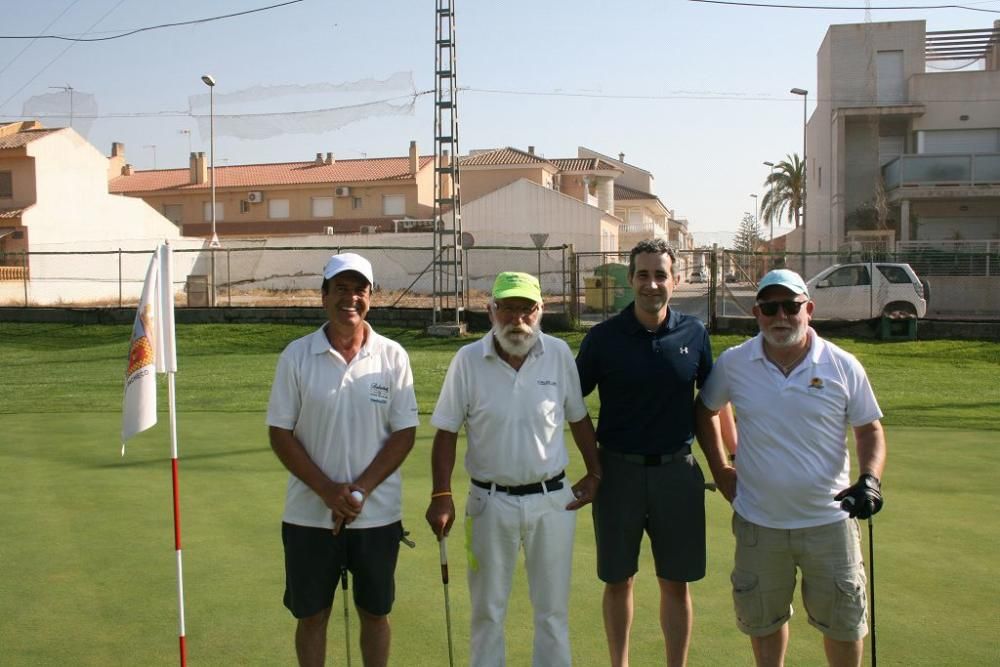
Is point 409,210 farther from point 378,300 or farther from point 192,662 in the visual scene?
point 192,662

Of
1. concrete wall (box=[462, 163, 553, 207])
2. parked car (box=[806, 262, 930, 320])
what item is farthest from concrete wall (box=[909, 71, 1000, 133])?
concrete wall (box=[462, 163, 553, 207])

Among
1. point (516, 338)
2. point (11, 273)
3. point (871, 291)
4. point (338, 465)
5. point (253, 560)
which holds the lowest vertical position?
point (253, 560)

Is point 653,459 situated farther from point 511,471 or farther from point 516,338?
point 516,338

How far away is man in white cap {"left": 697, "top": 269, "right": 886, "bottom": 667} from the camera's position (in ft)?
12.8

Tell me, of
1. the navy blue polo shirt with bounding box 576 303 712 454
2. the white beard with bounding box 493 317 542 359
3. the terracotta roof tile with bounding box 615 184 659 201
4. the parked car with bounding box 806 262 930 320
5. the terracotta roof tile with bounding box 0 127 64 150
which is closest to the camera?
the white beard with bounding box 493 317 542 359

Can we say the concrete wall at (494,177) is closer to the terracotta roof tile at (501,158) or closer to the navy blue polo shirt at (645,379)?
the terracotta roof tile at (501,158)

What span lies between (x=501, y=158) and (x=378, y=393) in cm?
5659

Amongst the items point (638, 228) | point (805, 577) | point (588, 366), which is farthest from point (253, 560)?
point (638, 228)

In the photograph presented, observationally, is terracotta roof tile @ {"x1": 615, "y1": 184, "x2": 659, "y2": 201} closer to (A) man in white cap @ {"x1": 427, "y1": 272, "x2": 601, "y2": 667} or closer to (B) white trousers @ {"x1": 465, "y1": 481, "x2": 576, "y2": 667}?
(A) man in white cap @ {"x1": 427, "y1": 272, "x2": 601, "y2": 667}

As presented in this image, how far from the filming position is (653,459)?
4.33m

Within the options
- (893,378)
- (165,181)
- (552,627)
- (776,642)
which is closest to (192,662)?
(552,627)

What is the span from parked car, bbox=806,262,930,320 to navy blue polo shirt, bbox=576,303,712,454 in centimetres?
1769

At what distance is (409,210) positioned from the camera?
2410 inches

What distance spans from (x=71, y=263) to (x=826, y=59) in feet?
94.9
